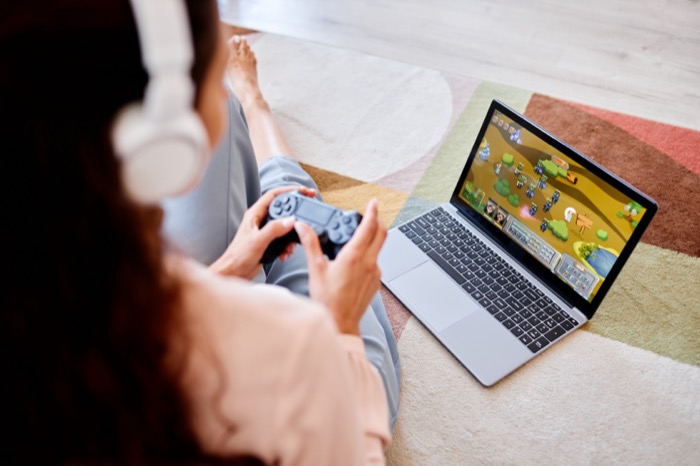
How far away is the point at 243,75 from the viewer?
1606mm

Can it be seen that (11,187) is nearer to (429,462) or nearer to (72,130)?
(72,130)

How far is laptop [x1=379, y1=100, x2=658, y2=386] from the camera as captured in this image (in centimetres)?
109

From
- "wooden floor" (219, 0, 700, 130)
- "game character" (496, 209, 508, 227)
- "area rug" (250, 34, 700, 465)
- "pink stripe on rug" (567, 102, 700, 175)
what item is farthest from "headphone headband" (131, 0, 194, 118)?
"wooden floor" (219, 0, 700, 130)

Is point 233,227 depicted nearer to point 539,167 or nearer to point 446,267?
point 446,267

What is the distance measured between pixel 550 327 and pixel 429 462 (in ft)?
1.08

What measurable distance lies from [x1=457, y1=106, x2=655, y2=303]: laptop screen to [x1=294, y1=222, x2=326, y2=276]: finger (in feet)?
1.58

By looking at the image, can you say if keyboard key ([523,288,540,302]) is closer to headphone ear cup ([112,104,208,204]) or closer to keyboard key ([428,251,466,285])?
keyboard key ([428,251,466,285])

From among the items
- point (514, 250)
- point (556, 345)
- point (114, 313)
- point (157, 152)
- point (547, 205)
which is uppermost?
point (157, 152)

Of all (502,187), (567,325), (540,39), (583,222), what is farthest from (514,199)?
(540,39)

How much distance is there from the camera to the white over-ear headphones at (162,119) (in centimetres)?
40

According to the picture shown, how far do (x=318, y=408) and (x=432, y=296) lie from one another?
2.29ft

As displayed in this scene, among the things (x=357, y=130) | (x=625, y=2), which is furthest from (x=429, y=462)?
(x=625, y=2)

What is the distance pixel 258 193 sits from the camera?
121cm

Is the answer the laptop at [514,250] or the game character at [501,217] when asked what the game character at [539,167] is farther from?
the game character at [501,217]
